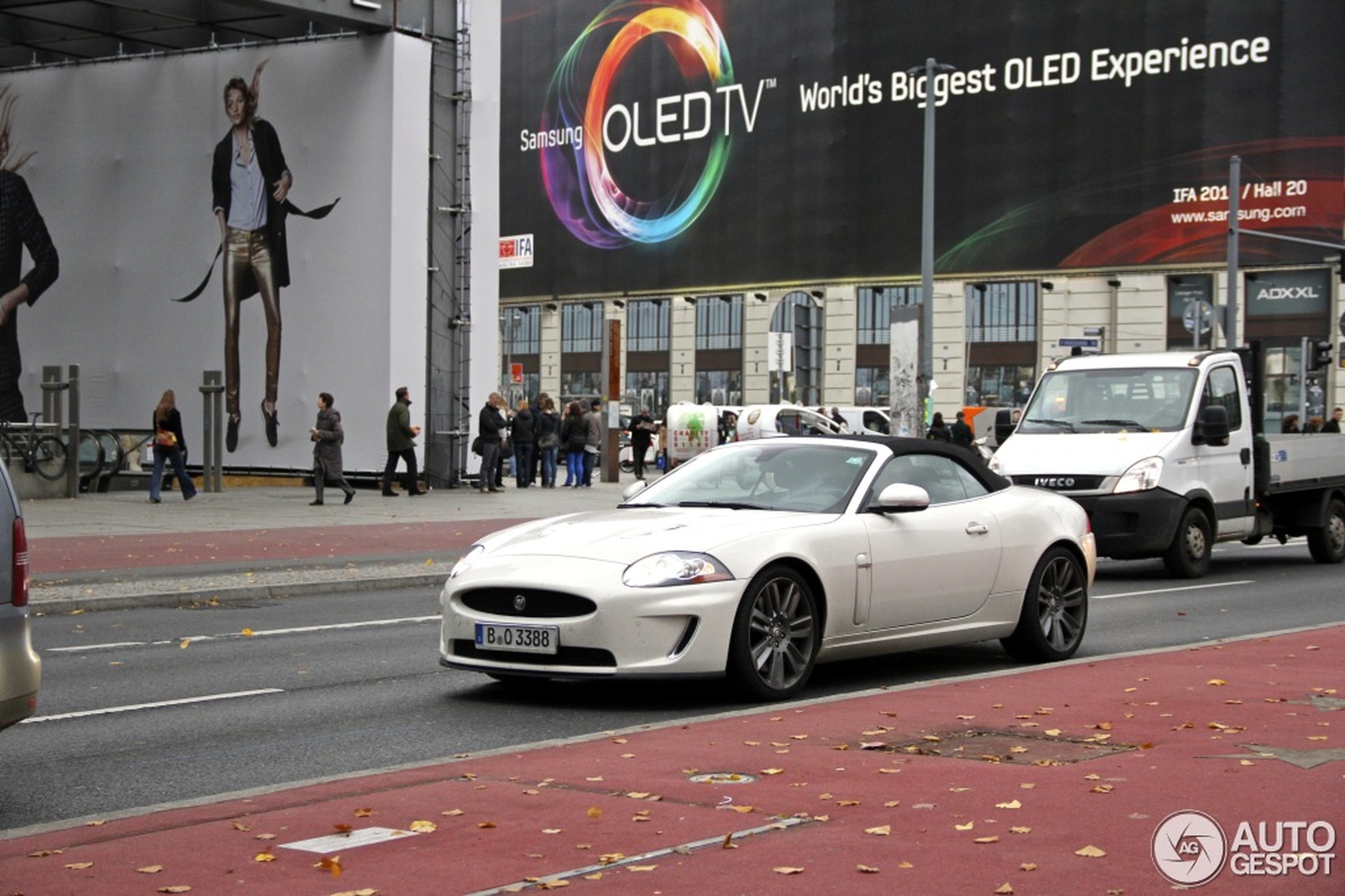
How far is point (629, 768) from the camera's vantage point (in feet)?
24.7

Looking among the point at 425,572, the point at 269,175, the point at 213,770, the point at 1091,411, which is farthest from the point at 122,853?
the point at 269,175

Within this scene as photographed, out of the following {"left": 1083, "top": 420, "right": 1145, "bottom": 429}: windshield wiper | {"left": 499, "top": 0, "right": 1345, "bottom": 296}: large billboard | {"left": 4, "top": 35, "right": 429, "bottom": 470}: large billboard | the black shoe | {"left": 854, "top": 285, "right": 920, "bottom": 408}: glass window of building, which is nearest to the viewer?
{"left": 1083, "top": 420, "right": 1145, "bottom": 429}: windshield wiper

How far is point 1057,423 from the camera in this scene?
64.8 ft

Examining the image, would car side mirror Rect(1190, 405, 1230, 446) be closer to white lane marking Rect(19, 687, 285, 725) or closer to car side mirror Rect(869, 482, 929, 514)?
car side mirror Rect(869, 482, 929, 514)

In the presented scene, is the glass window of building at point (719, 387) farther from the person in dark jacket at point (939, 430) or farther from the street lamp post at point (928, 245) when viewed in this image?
the street lamp post at point (928, 245)

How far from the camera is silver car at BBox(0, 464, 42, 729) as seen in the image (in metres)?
6.83

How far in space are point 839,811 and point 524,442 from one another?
99.0ft

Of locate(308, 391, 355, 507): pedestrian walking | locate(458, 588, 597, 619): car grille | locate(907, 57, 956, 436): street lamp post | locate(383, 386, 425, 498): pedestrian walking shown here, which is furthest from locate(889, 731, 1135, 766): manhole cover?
locate(383, 386, 425, 498): pedestrian walking

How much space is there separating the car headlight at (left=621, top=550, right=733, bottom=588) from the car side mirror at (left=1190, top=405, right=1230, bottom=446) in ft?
34.7

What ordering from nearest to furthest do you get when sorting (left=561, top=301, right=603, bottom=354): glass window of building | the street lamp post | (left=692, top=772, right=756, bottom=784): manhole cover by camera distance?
(left=692, top=772, right=756, bottom=784): manhole cover, the street lamp post, (left=561, top=301, right=603, bottom=354): glass window of building

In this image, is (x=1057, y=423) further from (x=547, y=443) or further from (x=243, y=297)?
(x=243, y=297)

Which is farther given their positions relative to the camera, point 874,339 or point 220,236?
point 874,339

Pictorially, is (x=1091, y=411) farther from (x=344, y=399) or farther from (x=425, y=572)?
(x=344, y=399)

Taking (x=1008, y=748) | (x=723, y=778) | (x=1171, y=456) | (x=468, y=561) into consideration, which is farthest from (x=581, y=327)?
(x=723, y=778)
